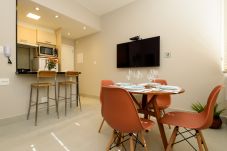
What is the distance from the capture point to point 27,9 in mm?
3426

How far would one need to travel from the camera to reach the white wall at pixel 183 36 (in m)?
2.76

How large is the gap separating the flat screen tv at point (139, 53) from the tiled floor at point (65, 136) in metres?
1.86

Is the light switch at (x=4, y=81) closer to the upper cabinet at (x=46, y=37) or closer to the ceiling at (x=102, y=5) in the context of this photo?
the upper cabinet at (x=46, y=37)

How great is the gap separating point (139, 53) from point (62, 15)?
2.40 meters

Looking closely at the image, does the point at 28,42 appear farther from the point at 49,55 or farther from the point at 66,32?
the point at 66,32

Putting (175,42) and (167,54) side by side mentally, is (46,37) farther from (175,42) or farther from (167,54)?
(175,42)

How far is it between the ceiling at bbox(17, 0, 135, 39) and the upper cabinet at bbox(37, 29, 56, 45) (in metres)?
0.22

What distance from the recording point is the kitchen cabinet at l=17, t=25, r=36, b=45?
13.4ft

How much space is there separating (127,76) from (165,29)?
1695mm

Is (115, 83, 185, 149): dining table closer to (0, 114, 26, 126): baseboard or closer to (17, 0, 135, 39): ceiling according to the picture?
(0, 114, 26, 126): baseboard

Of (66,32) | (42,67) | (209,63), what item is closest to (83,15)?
(66,32)

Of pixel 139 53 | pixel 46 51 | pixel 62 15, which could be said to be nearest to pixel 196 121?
pixel 139 53

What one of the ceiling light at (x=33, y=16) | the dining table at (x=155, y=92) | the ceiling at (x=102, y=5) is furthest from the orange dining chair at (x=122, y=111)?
the ceiling light at (x=33, y=16)

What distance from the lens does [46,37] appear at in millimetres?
4645
